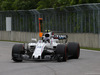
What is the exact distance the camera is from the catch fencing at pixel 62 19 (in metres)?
26.5

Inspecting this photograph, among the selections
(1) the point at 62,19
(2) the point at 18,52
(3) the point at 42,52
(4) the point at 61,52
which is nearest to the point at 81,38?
(1) the point at 62,19

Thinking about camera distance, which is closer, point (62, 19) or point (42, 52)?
point (42, 52)

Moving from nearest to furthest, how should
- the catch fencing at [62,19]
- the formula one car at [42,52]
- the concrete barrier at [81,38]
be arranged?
the formula one car at [42,52]
the concrete barrier at [81,38]
the catch fencing at [62,19]

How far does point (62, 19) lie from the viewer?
3111 cm

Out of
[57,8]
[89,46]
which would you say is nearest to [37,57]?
[89,46]

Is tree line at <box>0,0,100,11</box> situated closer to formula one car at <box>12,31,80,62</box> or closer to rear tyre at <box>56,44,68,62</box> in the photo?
formula one car at <box>12,31,80,62</box>

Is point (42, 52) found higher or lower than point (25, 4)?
lower

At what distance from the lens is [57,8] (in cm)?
3150

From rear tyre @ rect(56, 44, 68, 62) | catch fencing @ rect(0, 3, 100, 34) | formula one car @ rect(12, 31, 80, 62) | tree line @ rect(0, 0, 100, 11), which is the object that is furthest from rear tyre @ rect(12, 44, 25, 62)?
tree line @ rect(0, 0, 100, 11)

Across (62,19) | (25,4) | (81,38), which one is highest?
(25,4)

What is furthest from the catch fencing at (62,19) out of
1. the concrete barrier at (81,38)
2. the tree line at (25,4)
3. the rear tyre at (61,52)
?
the rear tyre at (61,52)

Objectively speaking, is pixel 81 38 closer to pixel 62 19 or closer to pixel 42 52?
pixel 62 19

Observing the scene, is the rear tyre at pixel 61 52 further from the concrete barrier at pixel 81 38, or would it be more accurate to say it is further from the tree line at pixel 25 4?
the tree line at pixel 25 4

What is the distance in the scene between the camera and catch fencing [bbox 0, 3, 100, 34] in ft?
86.8
